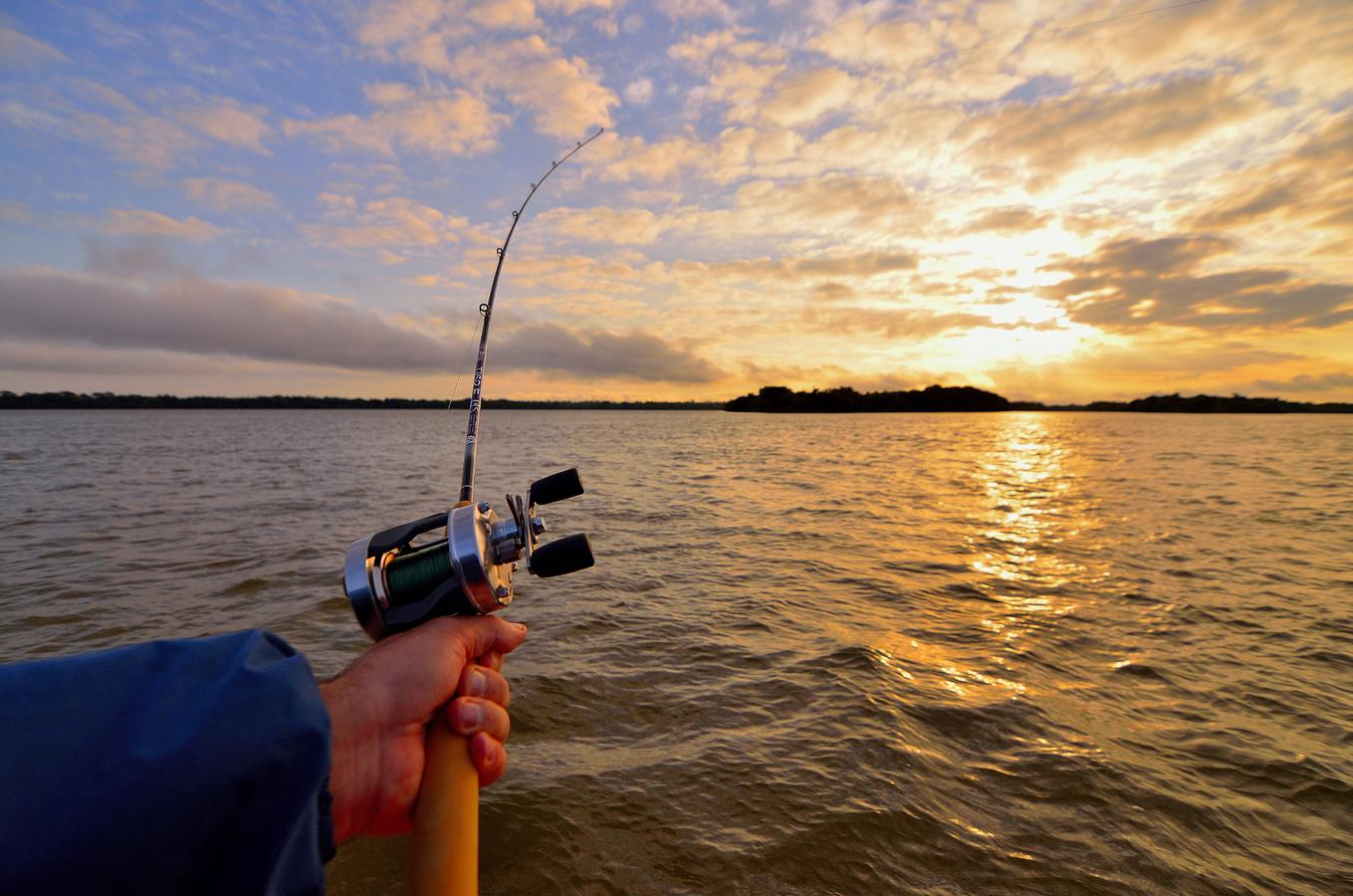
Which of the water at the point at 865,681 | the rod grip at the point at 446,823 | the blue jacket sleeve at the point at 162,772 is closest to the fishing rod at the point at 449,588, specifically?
the rod grip at the point at 446,823

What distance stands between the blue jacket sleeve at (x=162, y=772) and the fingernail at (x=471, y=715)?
497 mm

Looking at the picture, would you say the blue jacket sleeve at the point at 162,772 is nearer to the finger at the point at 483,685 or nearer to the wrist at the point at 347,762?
the wrist at the point at 347,762

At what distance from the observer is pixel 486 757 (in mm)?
1669

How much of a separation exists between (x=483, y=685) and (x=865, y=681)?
401cm

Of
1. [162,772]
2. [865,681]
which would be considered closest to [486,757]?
[162,772]

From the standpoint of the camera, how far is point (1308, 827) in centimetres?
344

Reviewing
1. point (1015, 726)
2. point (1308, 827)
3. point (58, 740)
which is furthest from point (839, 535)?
point (58, 740)

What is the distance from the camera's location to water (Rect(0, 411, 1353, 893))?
315 centimetres

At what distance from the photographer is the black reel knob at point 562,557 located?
192 centimetres

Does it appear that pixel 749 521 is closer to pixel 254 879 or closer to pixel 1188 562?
pixel 1188 562

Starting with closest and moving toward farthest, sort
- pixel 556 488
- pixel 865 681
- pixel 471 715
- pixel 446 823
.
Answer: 1. pixel 446 823
2. pixel 471 715
3. pixel 556 488
4. pixel 865 681

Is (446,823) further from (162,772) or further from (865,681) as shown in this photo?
(865,681)

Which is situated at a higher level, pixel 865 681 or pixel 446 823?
pixel 446 823

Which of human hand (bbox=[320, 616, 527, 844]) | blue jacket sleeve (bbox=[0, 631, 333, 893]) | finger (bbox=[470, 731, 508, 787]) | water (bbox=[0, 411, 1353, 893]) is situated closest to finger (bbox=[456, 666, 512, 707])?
human hand (bbox=[320, 616, 527, 844])
